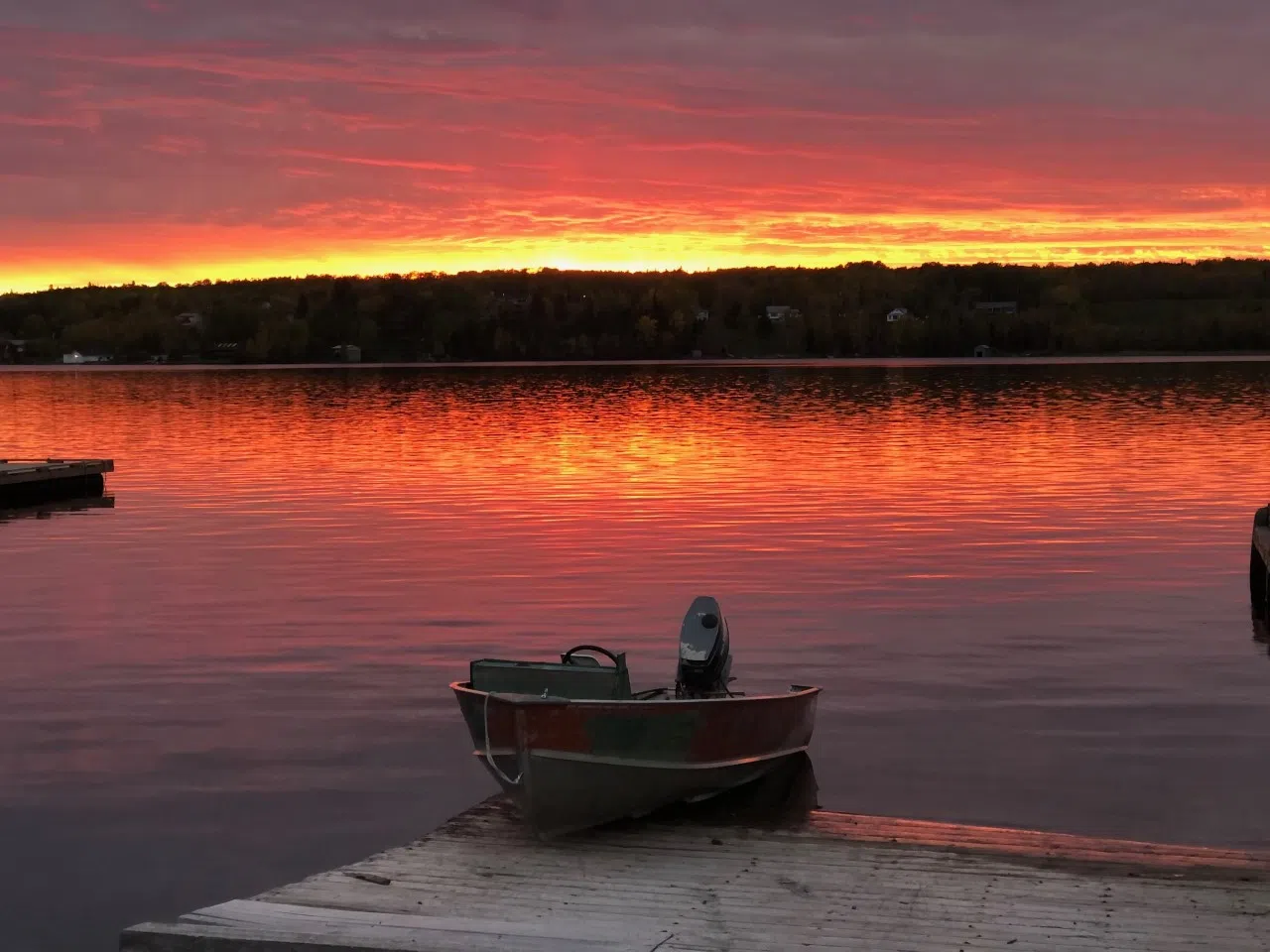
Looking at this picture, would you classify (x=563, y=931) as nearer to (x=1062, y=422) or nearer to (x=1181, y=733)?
(x=1181, y=733)

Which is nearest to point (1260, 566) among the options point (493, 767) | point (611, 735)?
point (611, 735)

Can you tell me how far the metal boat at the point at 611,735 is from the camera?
14.8m

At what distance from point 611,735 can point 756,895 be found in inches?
101

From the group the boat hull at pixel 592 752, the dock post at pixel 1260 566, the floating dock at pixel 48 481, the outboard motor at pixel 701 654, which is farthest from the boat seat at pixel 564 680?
the floating dock at pixel 48 481

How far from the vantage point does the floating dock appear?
56.8 m

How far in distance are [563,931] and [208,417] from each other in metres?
108

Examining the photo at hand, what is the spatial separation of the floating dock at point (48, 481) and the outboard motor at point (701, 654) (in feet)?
145

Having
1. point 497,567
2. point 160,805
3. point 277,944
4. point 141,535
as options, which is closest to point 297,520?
point 141,535

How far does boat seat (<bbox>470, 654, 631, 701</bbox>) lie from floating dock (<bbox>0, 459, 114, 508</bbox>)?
44.1m

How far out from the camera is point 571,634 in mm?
30078

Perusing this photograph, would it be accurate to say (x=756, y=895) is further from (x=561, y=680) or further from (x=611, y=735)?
(x=561, y=680)

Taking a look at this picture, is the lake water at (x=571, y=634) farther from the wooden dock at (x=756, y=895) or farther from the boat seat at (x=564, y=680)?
the wooden dock at (x=756, y=895)

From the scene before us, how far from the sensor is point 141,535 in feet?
155

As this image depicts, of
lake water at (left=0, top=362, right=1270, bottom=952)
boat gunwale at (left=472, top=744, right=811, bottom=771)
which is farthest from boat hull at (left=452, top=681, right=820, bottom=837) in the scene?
lake water at (left=0, top=362, right=1270, bottom=952)
